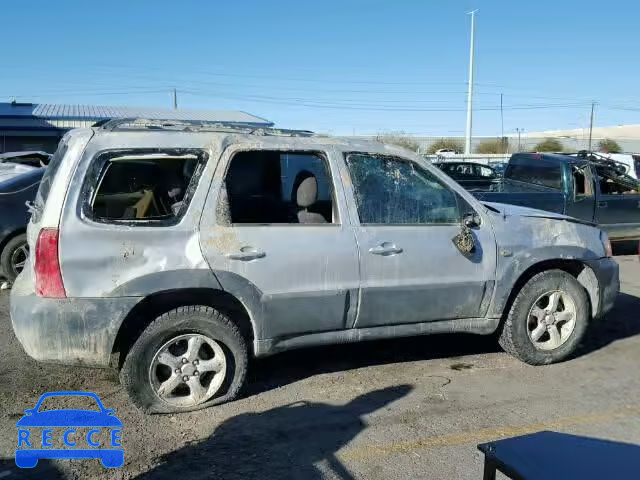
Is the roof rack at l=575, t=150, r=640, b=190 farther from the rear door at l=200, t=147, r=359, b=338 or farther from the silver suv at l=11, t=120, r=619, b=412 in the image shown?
the rear door at l=200, t=147, r=359, b=338

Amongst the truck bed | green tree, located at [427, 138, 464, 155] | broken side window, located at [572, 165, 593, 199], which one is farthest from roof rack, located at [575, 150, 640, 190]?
green tree, located at [427, 138, 464, 155]

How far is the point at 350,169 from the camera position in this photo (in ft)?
14.8

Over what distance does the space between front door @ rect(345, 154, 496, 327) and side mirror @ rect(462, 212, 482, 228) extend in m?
0.04

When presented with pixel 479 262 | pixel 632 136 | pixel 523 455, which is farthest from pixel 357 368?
pixel 632 136

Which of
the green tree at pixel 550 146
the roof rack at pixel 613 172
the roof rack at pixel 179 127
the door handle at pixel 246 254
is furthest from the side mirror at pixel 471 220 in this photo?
the green tree at pixel 550 146

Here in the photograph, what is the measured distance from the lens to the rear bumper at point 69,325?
379 centimetres

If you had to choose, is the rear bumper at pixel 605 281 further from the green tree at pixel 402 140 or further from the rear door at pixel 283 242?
the green tree at pixel 402 140

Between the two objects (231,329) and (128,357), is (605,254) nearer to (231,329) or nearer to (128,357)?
(231,329)

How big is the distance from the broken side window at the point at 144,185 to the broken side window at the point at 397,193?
1.18 meters

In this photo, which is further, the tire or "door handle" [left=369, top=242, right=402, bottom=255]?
"door handle" [left=369, top=242, right=402, bottom=255]

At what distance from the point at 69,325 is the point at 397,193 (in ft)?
8.05

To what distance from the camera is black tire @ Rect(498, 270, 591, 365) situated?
502 centimetres

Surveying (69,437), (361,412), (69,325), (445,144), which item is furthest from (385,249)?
(445,144)

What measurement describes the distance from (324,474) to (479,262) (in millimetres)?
2143
